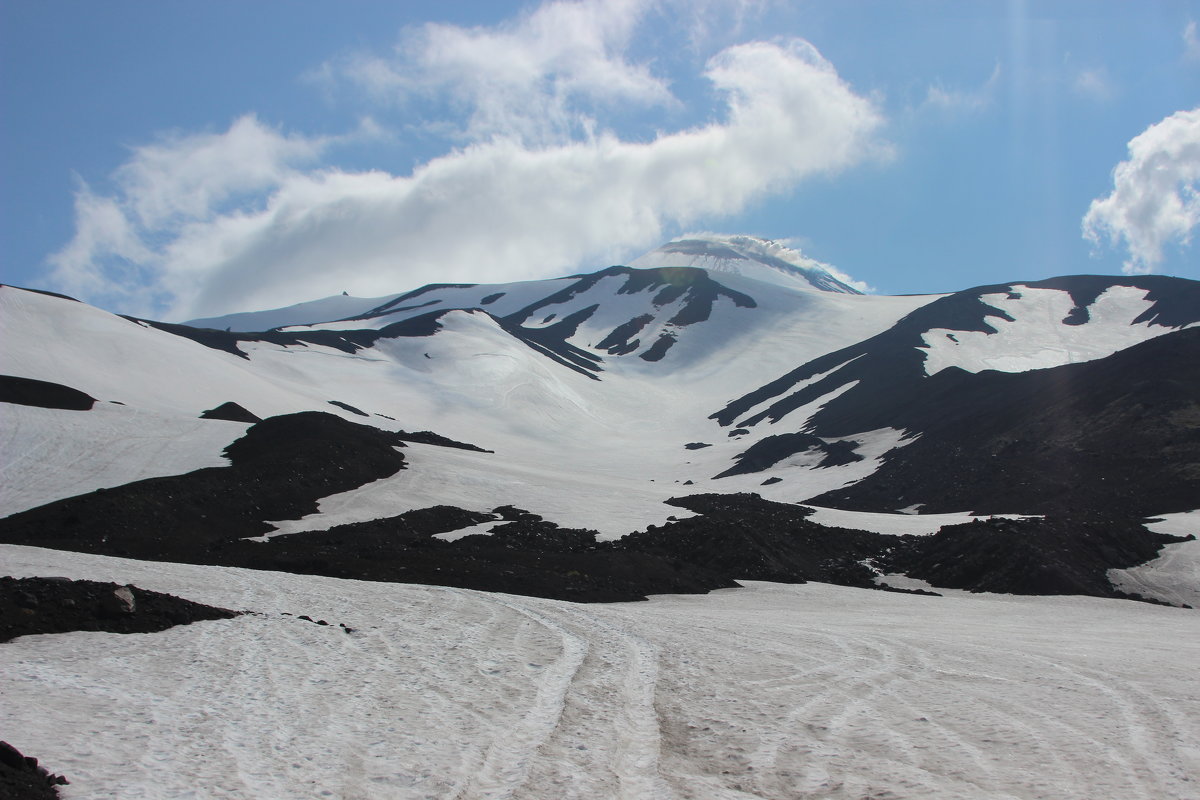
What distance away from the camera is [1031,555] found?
26891 mm

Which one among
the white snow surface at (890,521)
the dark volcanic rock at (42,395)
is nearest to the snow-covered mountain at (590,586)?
the dark volcanic rock at (42,395)

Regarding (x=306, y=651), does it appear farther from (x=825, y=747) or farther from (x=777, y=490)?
(x=777, y=490)

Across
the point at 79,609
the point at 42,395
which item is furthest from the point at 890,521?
the point at 42,395

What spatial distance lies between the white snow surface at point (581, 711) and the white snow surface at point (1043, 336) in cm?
8742

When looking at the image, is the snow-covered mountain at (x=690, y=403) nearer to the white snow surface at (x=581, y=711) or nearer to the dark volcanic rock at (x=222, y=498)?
the dark volcanic rock at (x=222, y=498)

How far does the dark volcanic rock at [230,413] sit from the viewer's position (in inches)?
2082

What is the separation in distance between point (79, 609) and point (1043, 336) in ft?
380

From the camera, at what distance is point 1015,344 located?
103 meters

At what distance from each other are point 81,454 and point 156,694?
3593 cm

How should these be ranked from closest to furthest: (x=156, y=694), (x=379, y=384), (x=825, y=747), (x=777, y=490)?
(x=825, y=747) → (x=156, y=694) → (x=777, y=490) → (x=379, y=384)

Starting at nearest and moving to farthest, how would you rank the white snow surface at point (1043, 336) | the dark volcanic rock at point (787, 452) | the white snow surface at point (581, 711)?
the white snow surface at point (581, 711) < the dark volcanic rock at point (787, 452) < the white snow surface at point (1043, 336)

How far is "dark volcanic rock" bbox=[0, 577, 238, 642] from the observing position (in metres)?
10.2

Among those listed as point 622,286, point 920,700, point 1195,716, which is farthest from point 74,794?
point 622,286

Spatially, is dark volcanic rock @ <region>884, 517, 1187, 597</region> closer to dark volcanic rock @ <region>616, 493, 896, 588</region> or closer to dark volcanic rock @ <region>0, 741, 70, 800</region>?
dark volcanic rock @ <region>616, 493, 896, 588</region>
